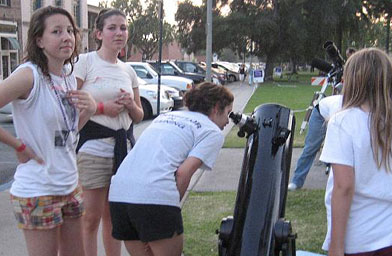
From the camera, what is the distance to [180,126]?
9.11ft

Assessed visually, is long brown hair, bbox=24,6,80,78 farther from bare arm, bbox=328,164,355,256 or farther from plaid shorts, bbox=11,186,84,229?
bare arm, bbox=328,164,355,256

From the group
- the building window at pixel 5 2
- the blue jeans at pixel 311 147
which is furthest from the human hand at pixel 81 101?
the building window at pixel 5 2

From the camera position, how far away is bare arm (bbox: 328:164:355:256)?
231 centimetres

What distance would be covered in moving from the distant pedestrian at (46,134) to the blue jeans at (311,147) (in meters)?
4.13

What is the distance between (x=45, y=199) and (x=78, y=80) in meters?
1.09

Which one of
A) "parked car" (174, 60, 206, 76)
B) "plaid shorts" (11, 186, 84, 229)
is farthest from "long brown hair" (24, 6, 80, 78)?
"parked car" (174, 60, 206, 76)

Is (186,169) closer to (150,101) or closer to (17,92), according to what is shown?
(17,92)

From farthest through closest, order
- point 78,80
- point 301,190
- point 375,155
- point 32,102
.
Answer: point 301,190 → point 78,80 → point 32,102 → point 375,155

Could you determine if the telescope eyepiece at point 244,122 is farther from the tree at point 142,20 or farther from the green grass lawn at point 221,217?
the tree at point 142,20

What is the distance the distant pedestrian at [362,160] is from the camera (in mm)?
2305

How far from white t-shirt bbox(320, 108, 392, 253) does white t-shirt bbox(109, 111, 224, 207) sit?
2.18 ft

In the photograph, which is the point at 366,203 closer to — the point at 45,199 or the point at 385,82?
the point at 385,82

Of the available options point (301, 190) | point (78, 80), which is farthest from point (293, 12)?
point (78, 80)

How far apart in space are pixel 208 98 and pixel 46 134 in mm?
941
